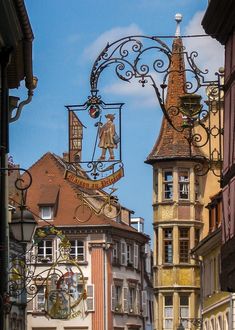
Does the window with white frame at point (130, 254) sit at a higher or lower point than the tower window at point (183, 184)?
lower

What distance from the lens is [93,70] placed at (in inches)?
842

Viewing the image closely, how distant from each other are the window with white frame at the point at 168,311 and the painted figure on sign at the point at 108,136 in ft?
151

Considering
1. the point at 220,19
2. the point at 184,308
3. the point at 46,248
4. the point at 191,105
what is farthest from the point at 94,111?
the point at 46,248

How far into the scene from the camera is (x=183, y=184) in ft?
227

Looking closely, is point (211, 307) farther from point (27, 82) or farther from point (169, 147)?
point (27, 82)

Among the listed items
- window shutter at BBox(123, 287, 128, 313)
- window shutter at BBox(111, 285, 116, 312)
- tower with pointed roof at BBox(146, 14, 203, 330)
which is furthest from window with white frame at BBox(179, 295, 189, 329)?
window shutter at BBox(123, 287, 128, 313)

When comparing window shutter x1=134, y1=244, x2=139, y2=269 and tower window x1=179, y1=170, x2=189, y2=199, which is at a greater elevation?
tower window x1=179, y1=170, x2=189, y2=199

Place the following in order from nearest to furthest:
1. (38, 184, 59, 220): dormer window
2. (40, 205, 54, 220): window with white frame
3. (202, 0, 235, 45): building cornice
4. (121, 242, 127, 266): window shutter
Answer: (202, 0, 235, 45): building cornice < (38, 184, 59, 220): dormer window < (40, 205, 54, 220): window with white frame < (121, 242, 127, 266): window shutter

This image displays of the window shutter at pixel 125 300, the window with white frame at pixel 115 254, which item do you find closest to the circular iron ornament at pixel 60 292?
the window with white frame at pixel 115 254

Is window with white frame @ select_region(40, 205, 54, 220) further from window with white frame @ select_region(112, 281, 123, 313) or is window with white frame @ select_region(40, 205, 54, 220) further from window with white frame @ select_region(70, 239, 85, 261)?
window with white frame @ select_region(112, 281, 123, 313)

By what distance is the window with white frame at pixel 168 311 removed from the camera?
67.5 m

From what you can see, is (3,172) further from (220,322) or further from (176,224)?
(176,224)

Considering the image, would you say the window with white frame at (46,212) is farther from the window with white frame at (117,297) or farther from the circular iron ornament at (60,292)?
the window with white frame at (117,297)

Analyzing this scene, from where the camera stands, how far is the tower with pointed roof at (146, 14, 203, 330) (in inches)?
2650
